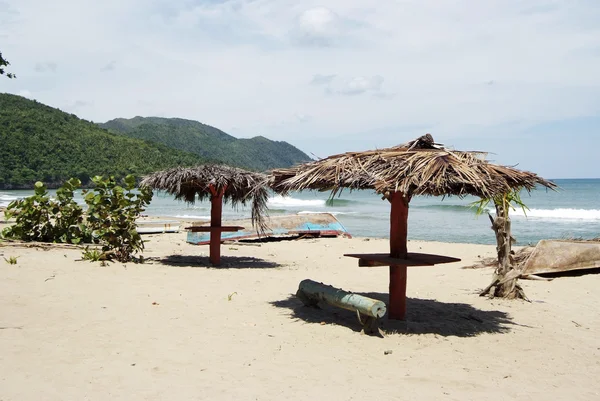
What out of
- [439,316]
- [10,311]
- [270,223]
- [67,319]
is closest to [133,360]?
[67,319]

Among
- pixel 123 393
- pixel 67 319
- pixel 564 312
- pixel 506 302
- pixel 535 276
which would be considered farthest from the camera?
pixel 535 276

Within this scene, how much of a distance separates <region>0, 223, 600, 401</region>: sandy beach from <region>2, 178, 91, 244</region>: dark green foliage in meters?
1.29

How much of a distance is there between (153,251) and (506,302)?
723cm

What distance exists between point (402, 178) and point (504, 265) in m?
3.26

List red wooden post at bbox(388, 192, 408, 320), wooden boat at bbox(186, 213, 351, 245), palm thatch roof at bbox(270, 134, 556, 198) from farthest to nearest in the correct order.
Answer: wooden boat at bbox(186, 213, 351, 245)
red wooden post at bbox(388, 192, 408, 320)
palm thatch roof at bbox(270, 134, 556, 198)

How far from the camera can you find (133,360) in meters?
4.33

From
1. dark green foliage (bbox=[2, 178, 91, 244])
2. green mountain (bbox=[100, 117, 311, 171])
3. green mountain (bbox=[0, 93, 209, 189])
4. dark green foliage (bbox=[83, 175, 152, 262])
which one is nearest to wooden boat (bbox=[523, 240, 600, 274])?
dark green foliage (bbox=[83, 175, 152, 262])

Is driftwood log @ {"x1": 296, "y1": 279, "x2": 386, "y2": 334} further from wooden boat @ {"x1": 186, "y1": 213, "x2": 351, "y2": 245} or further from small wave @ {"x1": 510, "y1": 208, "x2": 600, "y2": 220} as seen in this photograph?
small wave @ {"x1": 510, "y1": 208, "x2": 600, "y2": 220}

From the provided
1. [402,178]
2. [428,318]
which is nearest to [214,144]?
[428,318]

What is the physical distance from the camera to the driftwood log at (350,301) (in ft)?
17.0

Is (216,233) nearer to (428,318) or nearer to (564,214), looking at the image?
(428,318)

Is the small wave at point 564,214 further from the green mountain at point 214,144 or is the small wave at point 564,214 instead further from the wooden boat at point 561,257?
the green mountain at point 214,144

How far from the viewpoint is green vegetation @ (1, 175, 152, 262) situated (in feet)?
29.5

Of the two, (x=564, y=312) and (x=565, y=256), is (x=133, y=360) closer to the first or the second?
(x=564, y=312)
